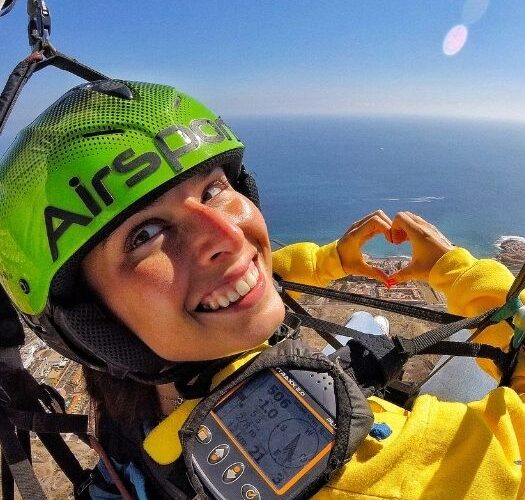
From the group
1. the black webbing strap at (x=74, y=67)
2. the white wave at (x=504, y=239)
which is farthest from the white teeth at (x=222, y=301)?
the white wave at (x=504, y=239)

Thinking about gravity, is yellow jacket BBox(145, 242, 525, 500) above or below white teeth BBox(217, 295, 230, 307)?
below

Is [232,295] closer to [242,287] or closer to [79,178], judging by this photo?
[242,287]

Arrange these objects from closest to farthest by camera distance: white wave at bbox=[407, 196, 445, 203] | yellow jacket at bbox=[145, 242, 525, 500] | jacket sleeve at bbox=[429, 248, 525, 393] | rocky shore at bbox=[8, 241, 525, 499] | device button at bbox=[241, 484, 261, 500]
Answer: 1. yellow jacket at bbox=[145, 242, 525, 500]
2. device button at bbox=[241, 484, 261, 500]
3. jacket sleeve at bbox=[429, 248, 525, 393]
4. rocky shore at bbox=[8, 241, 525, 499]
5. white wave at bbox=[407, 196, 445, 203]

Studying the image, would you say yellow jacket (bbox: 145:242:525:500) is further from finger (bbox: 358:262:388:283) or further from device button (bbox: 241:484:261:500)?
finger (bbox: 358:262:388:283)

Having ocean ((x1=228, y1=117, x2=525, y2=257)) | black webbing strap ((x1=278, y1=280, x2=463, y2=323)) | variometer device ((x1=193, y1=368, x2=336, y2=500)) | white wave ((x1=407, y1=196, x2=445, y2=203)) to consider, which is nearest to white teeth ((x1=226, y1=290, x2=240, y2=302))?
variometer device ((x1=193, y1=368, x2=336, y2=500))

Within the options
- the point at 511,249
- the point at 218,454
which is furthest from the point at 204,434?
the point at 511,249

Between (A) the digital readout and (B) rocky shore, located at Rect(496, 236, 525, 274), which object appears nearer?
(A) the digital readout
